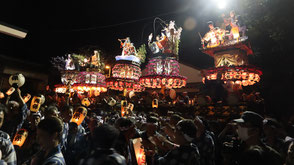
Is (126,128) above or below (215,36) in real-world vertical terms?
below

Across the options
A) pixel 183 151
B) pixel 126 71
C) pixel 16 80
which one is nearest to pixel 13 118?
pixel 16 80

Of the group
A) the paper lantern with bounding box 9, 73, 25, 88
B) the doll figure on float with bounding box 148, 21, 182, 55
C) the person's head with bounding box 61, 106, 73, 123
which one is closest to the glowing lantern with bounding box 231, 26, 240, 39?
the doll figure on float with bounding box 148, 21, 182, 55

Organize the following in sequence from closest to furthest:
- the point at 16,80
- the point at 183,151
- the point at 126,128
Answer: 1. the point at 183,151
2. the point at 126,128
3. the point at 16,80

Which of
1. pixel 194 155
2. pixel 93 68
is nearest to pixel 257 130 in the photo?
pixel 194 155

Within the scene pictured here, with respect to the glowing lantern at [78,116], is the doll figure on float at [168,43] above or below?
above

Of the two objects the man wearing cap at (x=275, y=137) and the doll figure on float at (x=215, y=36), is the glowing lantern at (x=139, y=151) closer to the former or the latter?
the man wearing cap at (x=275, y=137)

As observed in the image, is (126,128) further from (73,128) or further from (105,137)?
(73,128)

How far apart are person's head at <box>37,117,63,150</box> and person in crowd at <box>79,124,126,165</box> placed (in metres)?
0.52

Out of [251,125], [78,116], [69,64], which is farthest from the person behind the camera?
[69,64]

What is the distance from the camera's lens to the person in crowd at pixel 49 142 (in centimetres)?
209

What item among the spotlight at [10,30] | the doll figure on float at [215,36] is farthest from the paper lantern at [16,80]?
the doll figure on float at [215,36]

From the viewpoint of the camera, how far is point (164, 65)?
15.4 meters

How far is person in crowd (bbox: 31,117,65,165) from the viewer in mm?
2086

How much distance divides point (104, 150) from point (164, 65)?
1385 centimetres
